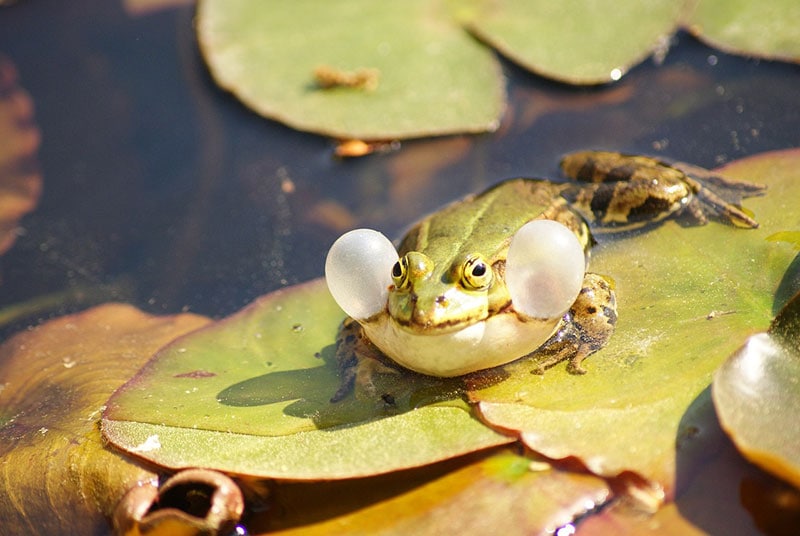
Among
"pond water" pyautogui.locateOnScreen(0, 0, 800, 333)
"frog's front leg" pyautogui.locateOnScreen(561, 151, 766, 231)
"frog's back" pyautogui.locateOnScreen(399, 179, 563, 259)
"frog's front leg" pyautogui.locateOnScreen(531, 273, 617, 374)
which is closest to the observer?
"frog's front leg" pyautogui.locateOnScreen(531, 273, 617, 374)

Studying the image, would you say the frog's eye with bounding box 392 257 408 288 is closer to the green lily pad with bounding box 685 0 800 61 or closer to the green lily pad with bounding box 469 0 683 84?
the green lily pad with bounding box 469 0 683 84

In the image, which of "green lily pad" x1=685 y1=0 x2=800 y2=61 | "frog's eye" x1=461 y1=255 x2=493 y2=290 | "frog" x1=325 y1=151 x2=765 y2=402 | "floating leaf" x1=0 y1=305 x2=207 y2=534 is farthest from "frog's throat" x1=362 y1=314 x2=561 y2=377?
"green lily pad" x1=685 y1=0 x2=800 y2=61

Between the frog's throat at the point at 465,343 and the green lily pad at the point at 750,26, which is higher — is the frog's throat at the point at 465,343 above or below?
below

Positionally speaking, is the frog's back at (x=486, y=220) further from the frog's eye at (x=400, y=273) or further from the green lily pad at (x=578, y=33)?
the green lily pad at (x=578, y=33)

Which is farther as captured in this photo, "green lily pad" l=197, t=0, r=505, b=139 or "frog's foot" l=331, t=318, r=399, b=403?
"green lily pad" l=197, t=0, r=505, b=139

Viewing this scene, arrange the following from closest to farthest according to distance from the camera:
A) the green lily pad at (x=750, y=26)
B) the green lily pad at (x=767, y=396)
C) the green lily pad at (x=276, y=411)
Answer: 1. the green lily pad at (x=767, y=396)
2. the green lily pad at (x=276, y=411)
3. the green lily pad at (x=750, y=26)

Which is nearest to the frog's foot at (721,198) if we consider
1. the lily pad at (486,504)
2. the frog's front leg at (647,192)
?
the frog's front leg at (647,192)

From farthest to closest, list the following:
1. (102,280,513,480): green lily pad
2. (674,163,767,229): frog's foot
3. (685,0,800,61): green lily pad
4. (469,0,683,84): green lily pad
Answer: (469,0,683,84): green lily pad → (685,0,800,61): green lily pad → (674,163,767,229): frog's foot → (102,280,513,480): green lily pad

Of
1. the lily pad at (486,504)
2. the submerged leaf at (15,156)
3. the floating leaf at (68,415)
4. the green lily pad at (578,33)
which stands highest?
the green lily pad at (578,33)
